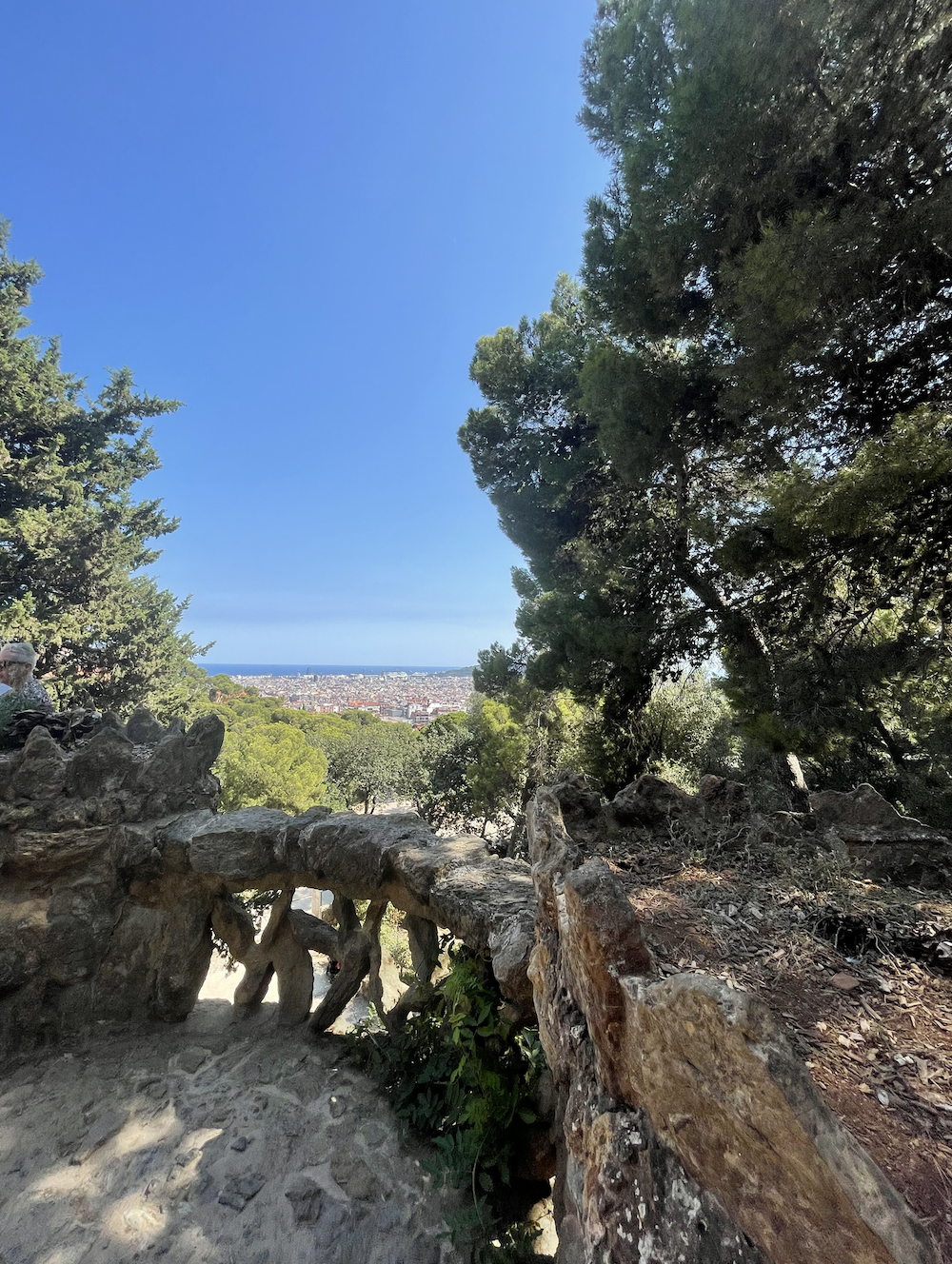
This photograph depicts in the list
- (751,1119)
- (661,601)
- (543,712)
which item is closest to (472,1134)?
(751,1119)

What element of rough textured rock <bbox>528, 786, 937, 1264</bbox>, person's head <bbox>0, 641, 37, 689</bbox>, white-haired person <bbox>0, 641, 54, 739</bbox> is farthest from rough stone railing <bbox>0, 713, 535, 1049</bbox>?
rough textured rock <bbox>528, 786, 937, 1264</bbox>

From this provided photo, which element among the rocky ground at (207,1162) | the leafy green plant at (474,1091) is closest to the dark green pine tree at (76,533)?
the rocky ground at (207,1162)

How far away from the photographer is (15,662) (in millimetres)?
4934

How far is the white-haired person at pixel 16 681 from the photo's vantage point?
15.7 feet

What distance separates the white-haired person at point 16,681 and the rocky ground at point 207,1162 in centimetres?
302

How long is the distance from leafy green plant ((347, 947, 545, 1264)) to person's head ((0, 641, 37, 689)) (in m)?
4.90

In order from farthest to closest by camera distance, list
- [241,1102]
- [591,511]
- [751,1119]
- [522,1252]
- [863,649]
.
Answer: [591,511]
[863,649]
[241,1102]
[522,1252]
[751,1119]

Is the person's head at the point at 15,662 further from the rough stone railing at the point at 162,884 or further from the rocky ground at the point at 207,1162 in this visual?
the rocky ground at the point at 207,1162

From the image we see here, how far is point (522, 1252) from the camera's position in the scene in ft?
9.29

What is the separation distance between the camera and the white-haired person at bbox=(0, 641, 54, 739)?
4797 millimetres

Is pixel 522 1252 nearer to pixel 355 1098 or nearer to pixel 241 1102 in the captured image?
pixel 355 1098

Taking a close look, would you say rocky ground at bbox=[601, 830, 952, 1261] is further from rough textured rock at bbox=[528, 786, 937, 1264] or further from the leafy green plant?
the leafy green plant

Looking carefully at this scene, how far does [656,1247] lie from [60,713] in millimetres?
6234

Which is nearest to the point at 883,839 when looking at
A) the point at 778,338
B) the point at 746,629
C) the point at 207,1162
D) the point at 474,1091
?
the point at 474,1091
